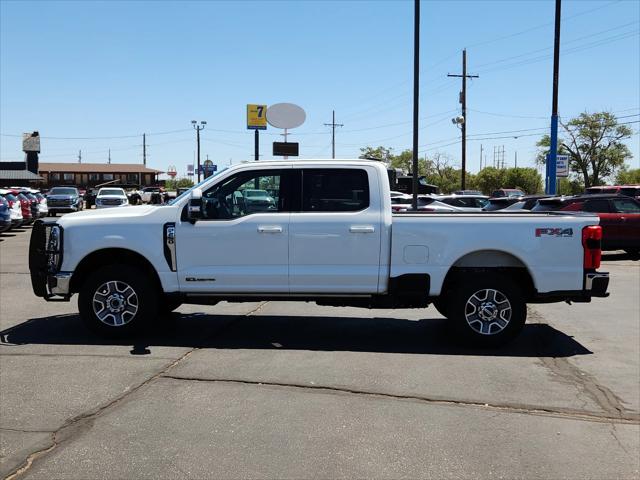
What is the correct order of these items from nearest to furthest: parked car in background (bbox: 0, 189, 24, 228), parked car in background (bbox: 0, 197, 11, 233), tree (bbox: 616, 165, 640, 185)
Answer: parked car in background (bbox: 0, 197, 11, 233) → parked car in background (bbox: 0, 189, 24, 228) → tree (bbox: 616, 165, 640, 185)

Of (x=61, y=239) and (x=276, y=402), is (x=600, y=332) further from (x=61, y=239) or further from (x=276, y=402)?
(x=61, y=239)

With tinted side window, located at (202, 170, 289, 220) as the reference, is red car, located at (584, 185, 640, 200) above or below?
above

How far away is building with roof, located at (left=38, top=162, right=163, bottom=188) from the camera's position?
103125 millimetres

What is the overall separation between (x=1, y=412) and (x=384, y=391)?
10.1ft

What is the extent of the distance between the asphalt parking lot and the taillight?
3.34ft

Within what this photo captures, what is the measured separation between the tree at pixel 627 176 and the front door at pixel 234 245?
264 ft

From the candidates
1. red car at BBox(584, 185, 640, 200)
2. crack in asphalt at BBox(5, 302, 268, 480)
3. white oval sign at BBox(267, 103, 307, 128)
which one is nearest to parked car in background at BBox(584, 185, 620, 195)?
red car at BBox(584, 185, 640, 200)

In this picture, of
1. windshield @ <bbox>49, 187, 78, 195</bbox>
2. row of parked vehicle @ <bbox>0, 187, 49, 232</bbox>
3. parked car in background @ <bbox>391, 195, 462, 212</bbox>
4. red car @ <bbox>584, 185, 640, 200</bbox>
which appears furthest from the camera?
windshield @ <bbox>49, 187, 78, 195</bbox>

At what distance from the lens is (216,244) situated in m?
6.97

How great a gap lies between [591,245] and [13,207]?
71.5 feet

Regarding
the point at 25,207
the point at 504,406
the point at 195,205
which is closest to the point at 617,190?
the point at 195,205

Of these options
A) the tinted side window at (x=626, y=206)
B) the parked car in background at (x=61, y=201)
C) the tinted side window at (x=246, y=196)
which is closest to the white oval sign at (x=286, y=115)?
the tinted side window at (x=626, y=206)

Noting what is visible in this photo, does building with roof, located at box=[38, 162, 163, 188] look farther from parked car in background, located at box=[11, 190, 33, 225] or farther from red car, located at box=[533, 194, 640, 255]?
red car, located at box=[533, 194, 640, 255]

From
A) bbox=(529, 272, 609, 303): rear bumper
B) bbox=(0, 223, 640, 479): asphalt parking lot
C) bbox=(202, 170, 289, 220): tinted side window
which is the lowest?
bbox=(0, 223, 640, 479): asphalt parking lot
